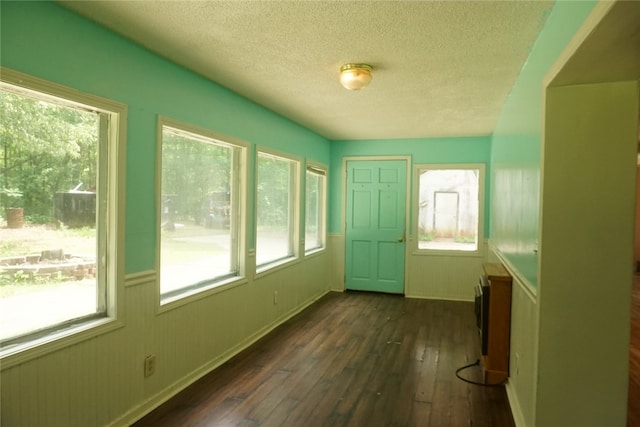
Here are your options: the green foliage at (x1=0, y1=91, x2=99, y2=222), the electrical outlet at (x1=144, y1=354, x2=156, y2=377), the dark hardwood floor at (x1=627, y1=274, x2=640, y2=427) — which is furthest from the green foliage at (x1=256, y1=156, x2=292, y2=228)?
the dark hardwood floor at (x1=627, y1=274, x2=640, y2=427)

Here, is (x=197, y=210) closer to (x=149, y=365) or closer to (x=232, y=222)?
(x=232, y=222)

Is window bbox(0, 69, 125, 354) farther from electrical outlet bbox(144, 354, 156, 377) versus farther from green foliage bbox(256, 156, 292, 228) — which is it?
green foliage bbox(256, 156, 292, 228)

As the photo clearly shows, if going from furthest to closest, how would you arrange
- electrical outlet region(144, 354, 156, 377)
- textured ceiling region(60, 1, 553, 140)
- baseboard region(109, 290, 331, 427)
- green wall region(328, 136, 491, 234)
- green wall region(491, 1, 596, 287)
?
green wall region(328, 136, 491, 234), electrical outlet region(144, 354, 156, 377), baseboard region(109, 290, 331, 427), textured ceiling region(60, 1, 553, 140), green wall region(491, 1, 596, 287)

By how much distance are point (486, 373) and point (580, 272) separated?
4.96ft

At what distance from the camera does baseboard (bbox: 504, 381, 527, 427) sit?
2.33 metres

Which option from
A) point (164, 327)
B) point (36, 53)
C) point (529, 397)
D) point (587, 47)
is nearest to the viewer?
point (587, 47)

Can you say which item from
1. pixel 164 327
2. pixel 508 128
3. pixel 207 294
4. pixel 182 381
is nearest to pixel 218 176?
pixel 207 294

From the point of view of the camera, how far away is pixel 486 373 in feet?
9.75

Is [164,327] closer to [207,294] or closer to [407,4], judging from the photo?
[207,294]

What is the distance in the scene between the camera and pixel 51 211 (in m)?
1.98

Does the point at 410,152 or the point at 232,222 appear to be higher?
the point at 410,152

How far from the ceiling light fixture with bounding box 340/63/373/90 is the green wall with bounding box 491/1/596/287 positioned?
1.02m

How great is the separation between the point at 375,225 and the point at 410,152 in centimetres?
119

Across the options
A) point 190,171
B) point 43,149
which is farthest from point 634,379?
point 43,149
